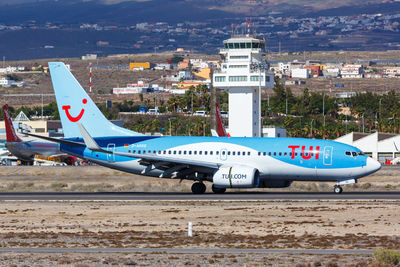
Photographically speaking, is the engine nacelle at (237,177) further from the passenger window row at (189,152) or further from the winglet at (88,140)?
the winglet at (88,140)

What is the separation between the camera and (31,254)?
2811 centimetres

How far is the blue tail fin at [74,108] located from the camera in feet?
185

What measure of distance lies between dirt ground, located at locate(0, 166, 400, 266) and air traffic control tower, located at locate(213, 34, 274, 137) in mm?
55854

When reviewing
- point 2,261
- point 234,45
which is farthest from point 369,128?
point 2,261

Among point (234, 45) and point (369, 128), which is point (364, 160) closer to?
point (234, 45)

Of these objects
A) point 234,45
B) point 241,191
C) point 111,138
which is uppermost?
point 234,45

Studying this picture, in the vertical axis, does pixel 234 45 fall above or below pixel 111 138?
above

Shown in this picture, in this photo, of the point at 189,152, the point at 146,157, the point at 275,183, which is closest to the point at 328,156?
the point at 275,183

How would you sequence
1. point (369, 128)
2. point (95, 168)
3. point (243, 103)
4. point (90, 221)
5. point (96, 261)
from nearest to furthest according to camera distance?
1. point (96, 261)
2. point (90, 221)
3. point (95, 168)
4. point (243, 103)
5. point (369, 128)

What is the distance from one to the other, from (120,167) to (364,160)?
52.7ft

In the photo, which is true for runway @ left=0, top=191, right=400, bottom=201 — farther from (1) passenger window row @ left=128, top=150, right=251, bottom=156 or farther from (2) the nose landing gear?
(1) passenger window row @ left=128, top=150, right=251, bottom=156

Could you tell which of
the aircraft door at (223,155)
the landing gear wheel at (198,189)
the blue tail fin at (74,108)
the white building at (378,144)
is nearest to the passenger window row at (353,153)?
the aircraft door at (223,155)

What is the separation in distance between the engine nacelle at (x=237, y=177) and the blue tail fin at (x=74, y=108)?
8276 millimetres

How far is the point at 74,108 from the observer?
5678cm
